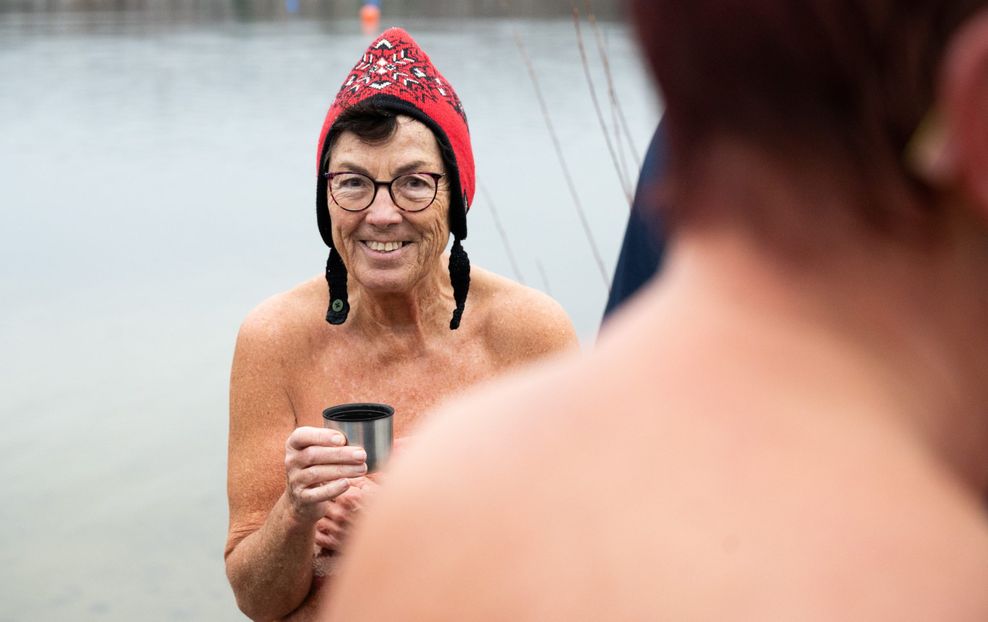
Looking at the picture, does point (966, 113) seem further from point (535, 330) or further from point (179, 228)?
point (179, 228)

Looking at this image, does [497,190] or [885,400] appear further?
[497,190]

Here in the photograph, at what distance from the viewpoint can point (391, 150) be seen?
2561mm

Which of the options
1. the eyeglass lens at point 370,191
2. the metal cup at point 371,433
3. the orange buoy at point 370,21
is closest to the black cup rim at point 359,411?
the metal cup at point 371,433

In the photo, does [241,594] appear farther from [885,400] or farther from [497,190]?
[497,190]

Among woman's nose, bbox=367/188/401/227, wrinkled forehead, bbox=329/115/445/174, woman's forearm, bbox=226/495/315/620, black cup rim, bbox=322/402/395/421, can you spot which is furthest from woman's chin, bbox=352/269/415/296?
woman's forearm, bbox=226/495/315/620

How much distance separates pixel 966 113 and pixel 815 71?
0.08 meters

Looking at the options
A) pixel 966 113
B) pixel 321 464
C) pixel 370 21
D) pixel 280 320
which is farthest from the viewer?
pixel 370 21

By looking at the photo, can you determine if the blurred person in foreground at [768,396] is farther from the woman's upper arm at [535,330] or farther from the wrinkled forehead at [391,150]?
the woman's upper arm at [535,330]

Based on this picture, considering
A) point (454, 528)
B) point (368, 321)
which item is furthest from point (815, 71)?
point (368, 321)

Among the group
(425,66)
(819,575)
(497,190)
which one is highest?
(819,575)

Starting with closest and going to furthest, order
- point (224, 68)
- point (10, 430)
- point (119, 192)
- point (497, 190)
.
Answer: point (10, 430) < point (497, 190) < point (119, 192) < point (224, 68)

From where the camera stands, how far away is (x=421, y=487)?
25.7 inches

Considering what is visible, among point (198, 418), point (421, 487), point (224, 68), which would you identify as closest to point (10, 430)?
point (198, 418)

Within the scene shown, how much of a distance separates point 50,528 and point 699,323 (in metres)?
5.58
